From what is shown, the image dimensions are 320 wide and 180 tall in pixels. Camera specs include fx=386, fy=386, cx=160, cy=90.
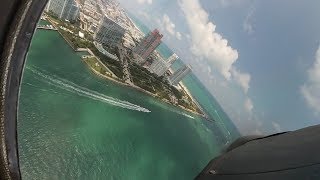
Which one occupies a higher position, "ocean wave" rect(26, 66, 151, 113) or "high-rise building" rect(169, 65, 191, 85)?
"high-rise building" rect(169, 65, 191, 85)

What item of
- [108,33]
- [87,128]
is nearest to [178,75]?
[108,33]

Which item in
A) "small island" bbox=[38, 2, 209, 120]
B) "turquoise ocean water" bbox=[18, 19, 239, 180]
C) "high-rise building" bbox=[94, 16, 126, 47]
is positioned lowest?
"turquoise ocean water" bbox=[18, 19, 239, 180]

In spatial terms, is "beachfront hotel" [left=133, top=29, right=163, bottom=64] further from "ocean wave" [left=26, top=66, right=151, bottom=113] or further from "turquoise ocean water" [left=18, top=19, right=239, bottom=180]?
"ocean wave" [left=26, top=66, right=151, bottom=113]

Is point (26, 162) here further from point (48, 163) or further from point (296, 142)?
point (296, 142)

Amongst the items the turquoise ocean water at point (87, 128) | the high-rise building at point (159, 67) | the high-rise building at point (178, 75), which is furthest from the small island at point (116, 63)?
the high-rise building at point (178, 75)

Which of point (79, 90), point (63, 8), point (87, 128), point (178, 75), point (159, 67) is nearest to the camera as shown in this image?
point (87, 128)

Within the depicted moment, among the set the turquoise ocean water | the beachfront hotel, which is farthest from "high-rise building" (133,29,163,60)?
the turquoise ocean water

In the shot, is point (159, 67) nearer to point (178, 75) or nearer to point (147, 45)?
point (147, 45)
